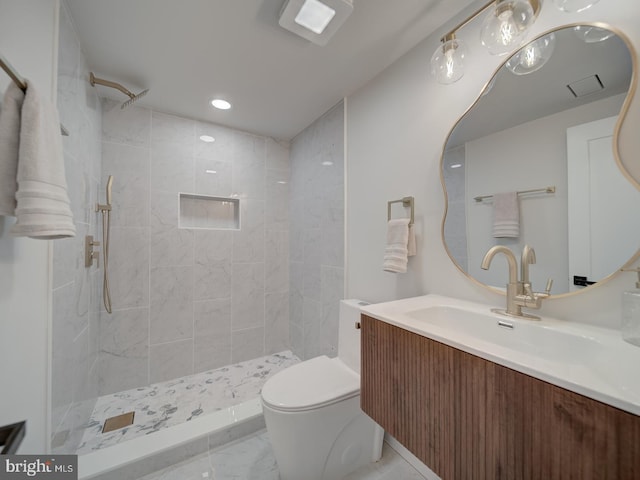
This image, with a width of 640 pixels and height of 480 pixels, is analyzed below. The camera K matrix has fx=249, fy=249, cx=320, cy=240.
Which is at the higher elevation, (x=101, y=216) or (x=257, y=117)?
(x=257, y=117)

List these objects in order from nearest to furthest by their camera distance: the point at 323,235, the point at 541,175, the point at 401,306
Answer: the point at 541,175
the point at 401,306
the point at 323,235

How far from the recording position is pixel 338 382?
1308 millimetres

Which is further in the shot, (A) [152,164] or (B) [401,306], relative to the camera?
(A) [152,164]

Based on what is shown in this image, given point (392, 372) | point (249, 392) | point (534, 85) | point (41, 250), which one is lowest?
point (249, 392)

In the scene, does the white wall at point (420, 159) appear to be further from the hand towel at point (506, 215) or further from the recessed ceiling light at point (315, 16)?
the recessed ceiling light at point (315, 16)

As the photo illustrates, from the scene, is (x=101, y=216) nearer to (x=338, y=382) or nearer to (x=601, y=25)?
(x=338, y=382)

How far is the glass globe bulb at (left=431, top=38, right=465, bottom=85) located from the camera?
101cm

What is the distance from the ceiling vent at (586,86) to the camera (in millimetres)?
819

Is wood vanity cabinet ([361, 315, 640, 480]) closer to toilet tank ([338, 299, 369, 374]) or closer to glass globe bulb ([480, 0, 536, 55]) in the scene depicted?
toilet tank ([338, 299, 369, 374])

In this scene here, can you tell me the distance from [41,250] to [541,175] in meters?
1.91

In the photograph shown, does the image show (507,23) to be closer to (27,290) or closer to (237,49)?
(237,49)

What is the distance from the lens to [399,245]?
4.31 feet

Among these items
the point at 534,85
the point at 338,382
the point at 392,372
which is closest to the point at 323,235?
the point at 338,382

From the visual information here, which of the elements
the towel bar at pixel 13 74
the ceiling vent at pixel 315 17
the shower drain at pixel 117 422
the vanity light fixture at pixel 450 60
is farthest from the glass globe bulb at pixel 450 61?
the shower drain at pixel 117 422
